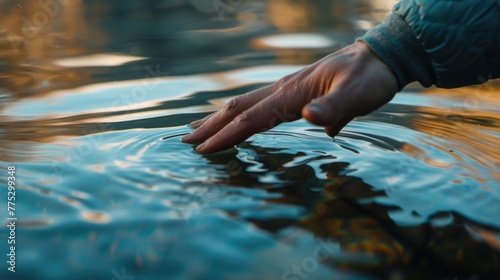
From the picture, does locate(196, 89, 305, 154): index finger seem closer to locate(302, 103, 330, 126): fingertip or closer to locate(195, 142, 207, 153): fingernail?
locate(195, 142, 207, 153): fingernail

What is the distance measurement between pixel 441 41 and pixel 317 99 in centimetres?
47

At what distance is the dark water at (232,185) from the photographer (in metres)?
1.53

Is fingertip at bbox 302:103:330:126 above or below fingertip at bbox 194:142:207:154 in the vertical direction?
above

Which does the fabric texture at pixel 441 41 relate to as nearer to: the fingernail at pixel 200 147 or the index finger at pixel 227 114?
the index finger at pixel 227 114

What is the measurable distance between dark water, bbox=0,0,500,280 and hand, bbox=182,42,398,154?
111 mm

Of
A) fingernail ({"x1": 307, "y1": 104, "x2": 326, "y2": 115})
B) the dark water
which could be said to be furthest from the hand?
the dark water

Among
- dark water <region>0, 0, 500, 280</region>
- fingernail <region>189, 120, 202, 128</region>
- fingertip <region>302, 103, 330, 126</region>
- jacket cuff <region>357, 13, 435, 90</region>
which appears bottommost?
dark water <region>0, 0, 500, 280</region>

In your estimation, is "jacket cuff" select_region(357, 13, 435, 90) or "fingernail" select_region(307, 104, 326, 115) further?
"jacket cuff" select_region(357, 13, 435, 90)

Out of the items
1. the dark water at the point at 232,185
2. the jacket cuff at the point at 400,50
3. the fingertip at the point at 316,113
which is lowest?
the dark water at the point at 232,185

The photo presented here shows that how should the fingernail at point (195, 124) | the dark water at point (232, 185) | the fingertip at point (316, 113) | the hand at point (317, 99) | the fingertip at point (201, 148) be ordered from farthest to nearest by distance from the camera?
the fingernail at point (195, 124) < the fingertip at point (201, 148) < the hand at point (317, 99) < the fingertip at point (316, 113) < the dark water at point (232, 185)

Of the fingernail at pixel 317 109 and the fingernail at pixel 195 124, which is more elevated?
the fingernail at pixel 317 109

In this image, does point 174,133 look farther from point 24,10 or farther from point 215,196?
point 24,10

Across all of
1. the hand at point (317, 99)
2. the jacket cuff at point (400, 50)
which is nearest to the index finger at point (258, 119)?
the hand at point (317, 99)

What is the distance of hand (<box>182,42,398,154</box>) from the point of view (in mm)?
1903
